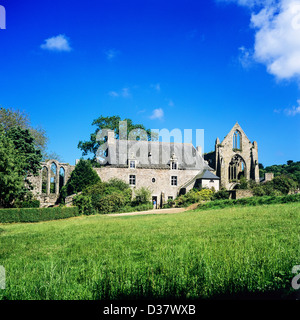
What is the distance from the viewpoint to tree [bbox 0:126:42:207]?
63.1 feet

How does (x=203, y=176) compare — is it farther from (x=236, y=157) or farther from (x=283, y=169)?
(x=283, y=169)

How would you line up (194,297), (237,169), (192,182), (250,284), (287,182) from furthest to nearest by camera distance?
(237,169) < (192,182) < (287,182) < (250,284) < (194,297)

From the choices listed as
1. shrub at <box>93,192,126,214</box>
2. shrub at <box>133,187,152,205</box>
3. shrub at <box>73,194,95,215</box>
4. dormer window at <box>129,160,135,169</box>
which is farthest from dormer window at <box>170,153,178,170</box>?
shrub at <box>73,194,95,215</box>

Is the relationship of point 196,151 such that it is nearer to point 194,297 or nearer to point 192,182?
point 192,182

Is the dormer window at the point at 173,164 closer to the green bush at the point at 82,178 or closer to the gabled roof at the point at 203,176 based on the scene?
the gabled roof at the point at 203,176

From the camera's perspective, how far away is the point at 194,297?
320cm

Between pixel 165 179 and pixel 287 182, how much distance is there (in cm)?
1505

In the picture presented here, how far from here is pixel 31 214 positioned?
2181cm

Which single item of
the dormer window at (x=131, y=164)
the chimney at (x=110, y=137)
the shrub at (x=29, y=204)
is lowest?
the shrub at (x=29, y=204)

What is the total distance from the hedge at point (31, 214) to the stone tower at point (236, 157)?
24.6 metres

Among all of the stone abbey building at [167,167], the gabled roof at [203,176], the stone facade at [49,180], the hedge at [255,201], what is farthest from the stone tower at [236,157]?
the stone facade at [49,180]

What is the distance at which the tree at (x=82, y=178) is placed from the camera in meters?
32.0

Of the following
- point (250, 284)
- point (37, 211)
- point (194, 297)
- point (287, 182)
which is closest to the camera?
point (194, 297)
